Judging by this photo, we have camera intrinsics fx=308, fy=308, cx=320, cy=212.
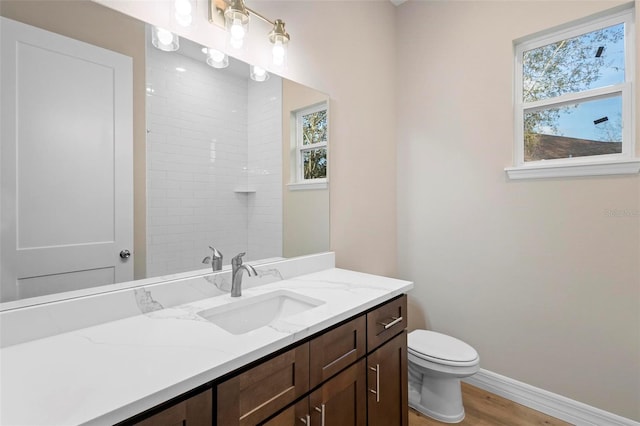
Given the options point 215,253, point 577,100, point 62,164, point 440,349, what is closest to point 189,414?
point 215,253

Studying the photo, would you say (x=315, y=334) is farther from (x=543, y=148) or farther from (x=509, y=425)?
(x=543, y=148)

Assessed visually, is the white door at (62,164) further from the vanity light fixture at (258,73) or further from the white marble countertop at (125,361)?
the vanity light fixture at (258,73)

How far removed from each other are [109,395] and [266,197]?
1.07 m

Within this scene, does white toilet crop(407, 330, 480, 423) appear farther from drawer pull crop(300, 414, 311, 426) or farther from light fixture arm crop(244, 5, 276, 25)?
light fixture arm crop(244, 5, 276, 25)

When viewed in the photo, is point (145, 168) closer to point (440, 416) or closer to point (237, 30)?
point (237, 30)

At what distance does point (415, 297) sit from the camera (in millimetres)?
2455

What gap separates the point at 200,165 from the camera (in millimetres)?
1342

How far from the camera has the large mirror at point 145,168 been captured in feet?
3.03

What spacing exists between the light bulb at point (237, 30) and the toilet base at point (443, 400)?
6.94ft

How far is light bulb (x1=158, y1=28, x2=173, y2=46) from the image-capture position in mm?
1183

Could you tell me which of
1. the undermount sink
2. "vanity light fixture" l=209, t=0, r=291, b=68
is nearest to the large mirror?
Result: "vanity light fixture" l=209, t=0, r=291, b=68

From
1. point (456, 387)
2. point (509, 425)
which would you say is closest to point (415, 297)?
point (456, 387)

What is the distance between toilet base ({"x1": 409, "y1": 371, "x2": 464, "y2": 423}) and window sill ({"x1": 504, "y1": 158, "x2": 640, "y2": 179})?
131 cm

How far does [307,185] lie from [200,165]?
26.1 inches
